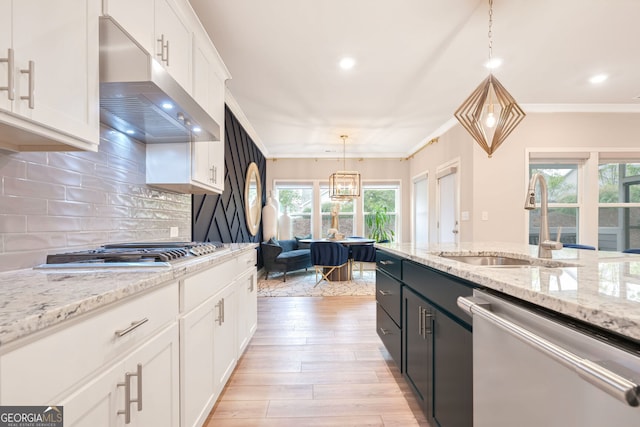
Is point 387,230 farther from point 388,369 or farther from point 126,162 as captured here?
point 126,162

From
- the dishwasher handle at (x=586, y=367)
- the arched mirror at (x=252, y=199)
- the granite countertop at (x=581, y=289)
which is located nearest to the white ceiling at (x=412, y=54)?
the arched mirror at (x=252, y=199)

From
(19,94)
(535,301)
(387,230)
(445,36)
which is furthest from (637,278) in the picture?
(387,230)

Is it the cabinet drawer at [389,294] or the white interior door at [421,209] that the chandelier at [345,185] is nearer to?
the white interior door at [421,209]

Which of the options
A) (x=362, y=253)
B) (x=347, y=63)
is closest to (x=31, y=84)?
(x=347, y=63)

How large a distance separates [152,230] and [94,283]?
1281 mm

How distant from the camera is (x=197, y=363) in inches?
53.7

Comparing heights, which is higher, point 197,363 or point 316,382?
point 197,363

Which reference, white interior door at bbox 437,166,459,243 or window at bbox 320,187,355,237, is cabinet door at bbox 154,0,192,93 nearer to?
white interior door at bbox 437,166,459,243

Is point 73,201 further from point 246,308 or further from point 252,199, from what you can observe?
point 252,199

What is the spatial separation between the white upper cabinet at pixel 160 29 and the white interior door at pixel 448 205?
13.0 ft

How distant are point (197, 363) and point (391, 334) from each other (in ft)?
4.29

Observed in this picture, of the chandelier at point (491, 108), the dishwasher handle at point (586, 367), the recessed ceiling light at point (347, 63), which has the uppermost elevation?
the recessed ceiling light at point (347, 63)

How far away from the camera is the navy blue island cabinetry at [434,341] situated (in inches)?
42.2

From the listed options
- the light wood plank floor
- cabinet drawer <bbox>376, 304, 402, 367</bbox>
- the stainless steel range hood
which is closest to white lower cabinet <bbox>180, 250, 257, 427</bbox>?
the light wood plank floor
